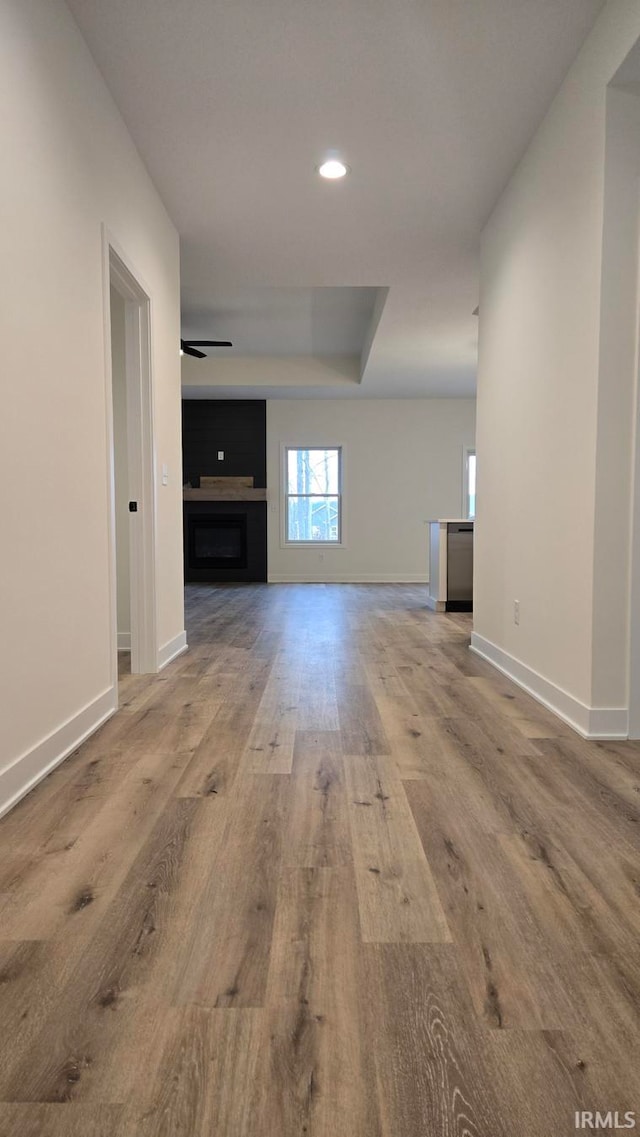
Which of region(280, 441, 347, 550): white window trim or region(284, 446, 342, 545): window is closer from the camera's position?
region(280, 441, 347, 550): white window trim

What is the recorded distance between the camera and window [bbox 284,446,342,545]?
32.1ft

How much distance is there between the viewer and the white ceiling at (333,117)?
96.3 inches

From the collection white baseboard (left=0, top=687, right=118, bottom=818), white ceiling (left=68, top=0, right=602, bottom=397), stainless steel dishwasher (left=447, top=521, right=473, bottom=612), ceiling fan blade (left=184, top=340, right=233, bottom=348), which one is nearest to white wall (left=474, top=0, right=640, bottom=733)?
white ceiling (left=68, top=0, right=602, bottom=397)

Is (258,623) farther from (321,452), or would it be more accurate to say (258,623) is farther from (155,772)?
(321,452)

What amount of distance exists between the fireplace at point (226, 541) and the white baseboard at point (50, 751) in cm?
694

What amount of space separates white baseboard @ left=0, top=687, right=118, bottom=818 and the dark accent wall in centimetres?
712

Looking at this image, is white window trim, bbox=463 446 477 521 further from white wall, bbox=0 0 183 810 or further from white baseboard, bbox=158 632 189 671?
white wall, bbox=0 0 183 810

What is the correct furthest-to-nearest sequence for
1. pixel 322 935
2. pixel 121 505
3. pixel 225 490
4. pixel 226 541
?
pixel 226 541 → pixel 225 490 → pixel 121 505 → pixel 322 935

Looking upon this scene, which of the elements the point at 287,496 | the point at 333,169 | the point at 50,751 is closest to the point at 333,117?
the point at 333,169

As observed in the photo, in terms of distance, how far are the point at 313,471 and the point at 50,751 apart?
7.97 metres

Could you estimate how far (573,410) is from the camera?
8.63 feet

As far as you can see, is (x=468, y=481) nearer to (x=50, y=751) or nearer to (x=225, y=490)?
(x=225, y=490)

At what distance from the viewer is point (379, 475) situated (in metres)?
9.77

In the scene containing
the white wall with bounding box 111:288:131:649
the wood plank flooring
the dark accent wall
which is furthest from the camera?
the dark accent wall
